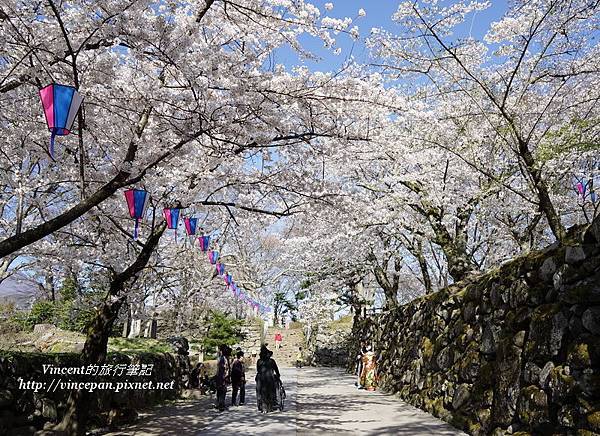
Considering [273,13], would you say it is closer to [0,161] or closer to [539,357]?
[539,357]

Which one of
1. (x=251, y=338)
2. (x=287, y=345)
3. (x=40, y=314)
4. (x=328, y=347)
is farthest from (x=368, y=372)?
(x=251, y=338)

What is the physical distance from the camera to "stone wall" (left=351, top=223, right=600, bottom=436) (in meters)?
4.18

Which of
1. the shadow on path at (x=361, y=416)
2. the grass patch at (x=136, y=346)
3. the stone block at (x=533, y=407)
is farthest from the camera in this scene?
the grass patch at (x=136, y=346)

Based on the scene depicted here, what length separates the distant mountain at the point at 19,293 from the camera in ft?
58.9

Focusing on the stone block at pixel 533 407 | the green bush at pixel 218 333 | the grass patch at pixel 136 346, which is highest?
the green bush at pixel 218 333

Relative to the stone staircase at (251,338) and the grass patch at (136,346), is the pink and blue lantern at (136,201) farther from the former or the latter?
the stone staircase at (251,338)

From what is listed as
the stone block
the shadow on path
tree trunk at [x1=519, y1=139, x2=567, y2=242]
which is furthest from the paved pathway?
tree trunk at [x1=519, y1=139, x2=567, y2=242]

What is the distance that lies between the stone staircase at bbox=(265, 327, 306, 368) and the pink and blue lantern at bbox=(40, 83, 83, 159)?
999 inches

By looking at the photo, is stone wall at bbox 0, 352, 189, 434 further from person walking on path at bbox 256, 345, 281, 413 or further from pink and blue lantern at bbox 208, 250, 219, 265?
pink and blue lantern at bbox 208, 250, 219, 265

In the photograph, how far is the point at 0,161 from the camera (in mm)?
7836

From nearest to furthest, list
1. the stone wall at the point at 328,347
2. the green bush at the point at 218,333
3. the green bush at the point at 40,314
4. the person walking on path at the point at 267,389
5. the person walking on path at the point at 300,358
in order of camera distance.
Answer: the person walking on path at the point at 267,389 → the green bush at the point at 40,314 → the green bush at the point at 218,333 → the person walking on path at the point at 300,358 → the stone wall at the point at 328,347

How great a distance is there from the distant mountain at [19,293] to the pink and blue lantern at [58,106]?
1533cm

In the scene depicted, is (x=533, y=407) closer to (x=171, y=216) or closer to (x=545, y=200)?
(x=545, y=200)

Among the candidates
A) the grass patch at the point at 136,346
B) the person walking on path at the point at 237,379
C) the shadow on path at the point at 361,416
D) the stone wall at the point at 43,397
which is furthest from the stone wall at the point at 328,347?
the stone wall at the point at 43,397
